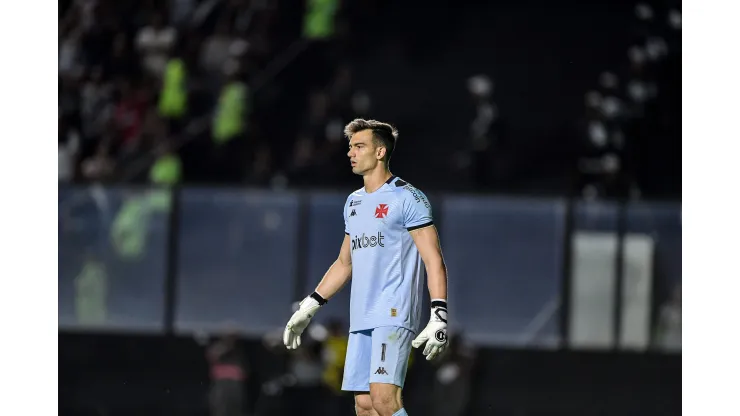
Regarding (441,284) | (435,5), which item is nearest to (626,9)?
(435,5)

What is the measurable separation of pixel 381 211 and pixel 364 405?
1.07m

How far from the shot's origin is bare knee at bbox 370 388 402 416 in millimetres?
7406

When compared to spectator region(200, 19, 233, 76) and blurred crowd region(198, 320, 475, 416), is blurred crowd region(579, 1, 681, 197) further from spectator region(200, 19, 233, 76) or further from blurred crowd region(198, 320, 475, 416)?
spectator region(200, 19, 233, 76)

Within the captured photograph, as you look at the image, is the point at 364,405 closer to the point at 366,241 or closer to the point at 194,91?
the point at 366,241

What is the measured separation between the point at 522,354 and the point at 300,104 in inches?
158

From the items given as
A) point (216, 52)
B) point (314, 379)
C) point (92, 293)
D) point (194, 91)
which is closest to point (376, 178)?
point (314, 379)

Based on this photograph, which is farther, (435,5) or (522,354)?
(435,5)

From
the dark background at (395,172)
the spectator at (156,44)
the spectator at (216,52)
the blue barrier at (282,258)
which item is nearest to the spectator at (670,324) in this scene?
the dark background at (395,172)

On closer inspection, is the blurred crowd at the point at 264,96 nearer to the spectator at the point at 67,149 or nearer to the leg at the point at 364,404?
the spectator at the point at 67,149

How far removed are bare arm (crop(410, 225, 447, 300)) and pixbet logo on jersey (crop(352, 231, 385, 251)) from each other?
179 millimetres

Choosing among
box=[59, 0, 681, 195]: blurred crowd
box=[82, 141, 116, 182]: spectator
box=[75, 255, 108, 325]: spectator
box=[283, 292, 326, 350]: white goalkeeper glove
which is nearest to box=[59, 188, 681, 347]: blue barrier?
box=[75, 255, 108, 325]: spectator

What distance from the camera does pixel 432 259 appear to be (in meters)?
7.50

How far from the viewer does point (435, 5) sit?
54.7 feet

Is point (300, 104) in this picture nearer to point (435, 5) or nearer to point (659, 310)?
point (435, 5)
